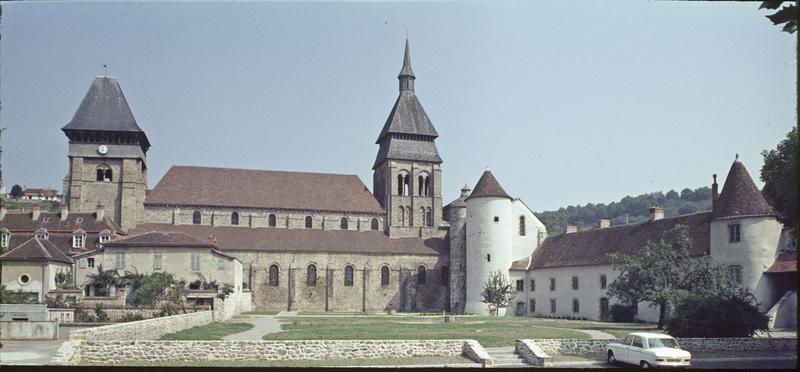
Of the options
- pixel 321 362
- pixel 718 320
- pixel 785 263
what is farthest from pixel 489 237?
pixel 321 362

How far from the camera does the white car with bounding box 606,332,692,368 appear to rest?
20272mm

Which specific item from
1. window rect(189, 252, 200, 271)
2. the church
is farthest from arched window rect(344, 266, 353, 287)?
window rect(189, 252, 200, 271)

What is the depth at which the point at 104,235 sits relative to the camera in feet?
180

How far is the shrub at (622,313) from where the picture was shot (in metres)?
46.0

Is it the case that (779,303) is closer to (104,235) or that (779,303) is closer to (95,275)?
(95,275)

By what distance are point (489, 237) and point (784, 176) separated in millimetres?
32798

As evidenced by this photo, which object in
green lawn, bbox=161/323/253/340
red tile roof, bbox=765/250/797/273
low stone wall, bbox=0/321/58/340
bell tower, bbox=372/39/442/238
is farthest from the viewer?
bell tower, bbox=372/39/442/238

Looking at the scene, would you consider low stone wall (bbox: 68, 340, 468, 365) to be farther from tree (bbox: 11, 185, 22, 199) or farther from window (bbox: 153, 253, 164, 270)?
tree (bbox: 11, 185, 22, 199)

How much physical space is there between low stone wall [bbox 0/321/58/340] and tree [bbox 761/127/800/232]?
90.6 feet

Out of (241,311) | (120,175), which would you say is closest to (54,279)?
(241,311)

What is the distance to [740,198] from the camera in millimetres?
40875

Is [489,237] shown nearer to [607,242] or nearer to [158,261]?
[607,242]

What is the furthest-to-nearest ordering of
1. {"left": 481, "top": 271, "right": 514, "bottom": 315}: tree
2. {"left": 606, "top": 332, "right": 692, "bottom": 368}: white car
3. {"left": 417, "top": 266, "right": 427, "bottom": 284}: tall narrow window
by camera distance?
{"left": 417, "top": 266, "right": 427, "bottom": 284}: tall narrow window → {"left": 481, "top": 271, "right": 514, "bottom": 315}: tree → {"left": 606, "top": 332, "right": 692, "bottom": 368}: white car

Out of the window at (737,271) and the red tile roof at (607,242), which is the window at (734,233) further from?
the red tile roof at (607,242)
